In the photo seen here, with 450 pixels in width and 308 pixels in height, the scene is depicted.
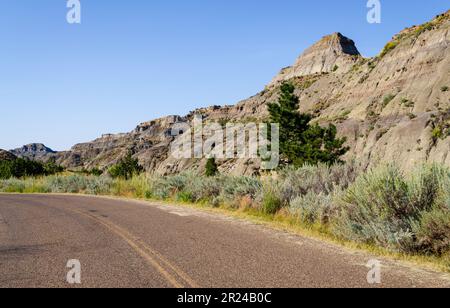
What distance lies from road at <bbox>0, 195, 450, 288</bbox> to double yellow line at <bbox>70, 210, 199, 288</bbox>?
2cm

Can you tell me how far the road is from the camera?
19.9 feet

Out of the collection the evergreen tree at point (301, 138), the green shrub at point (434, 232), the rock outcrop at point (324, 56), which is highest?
the rock outcrop at point (324, 56)

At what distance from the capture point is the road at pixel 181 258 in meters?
6.06

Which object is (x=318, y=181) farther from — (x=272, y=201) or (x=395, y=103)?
(x=395, y=103)

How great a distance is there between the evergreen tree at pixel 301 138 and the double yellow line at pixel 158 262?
82.1 ft

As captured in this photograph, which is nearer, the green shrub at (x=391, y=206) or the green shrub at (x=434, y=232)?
the green shrub at (x=434, y=232)

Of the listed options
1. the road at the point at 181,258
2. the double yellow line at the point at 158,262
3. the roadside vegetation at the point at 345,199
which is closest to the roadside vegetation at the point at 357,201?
the roadside vegetation at the point at 345,199

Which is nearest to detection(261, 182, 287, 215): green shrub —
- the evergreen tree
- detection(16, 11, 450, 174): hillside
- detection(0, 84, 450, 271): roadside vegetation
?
detection(0, 84, 450, 271): roadside vegetation

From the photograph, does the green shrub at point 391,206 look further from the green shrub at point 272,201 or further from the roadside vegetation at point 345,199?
the green shrub at point 272,201

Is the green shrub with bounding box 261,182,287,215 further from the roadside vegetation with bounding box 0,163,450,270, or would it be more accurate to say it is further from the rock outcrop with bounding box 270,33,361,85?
the rock outcrop with bounding box 270,33,361,85

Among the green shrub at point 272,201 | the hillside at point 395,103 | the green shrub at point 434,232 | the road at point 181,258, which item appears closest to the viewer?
the road at point 181,258

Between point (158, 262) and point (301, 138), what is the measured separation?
106 ft

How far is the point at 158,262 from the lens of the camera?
714 centimetres
